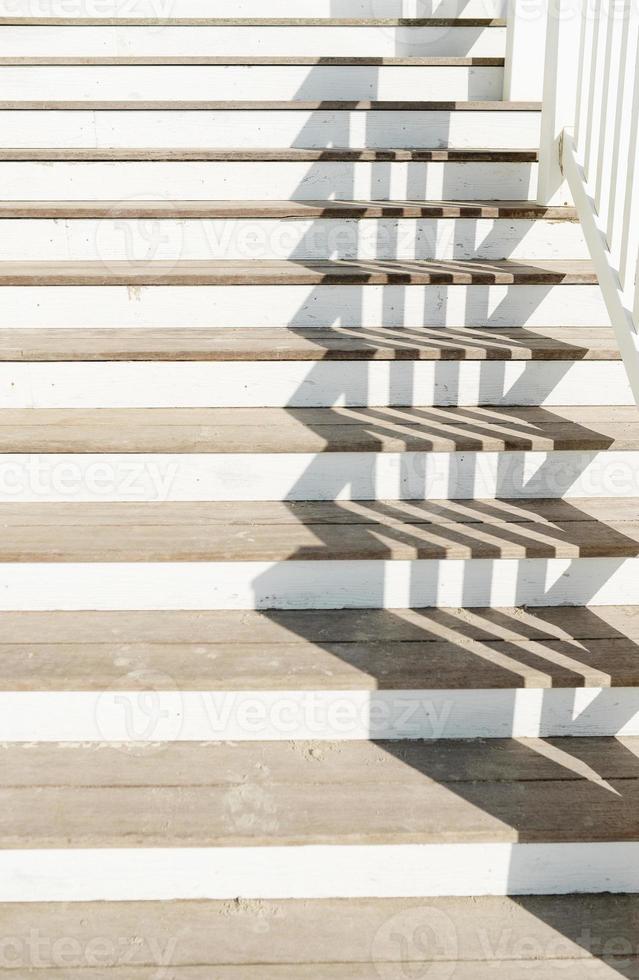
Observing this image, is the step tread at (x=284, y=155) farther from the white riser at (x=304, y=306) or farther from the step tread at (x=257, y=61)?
the white riser at (x=304, y=306)

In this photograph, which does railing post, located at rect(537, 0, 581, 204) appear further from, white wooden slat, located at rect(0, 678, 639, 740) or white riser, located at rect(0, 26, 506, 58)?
white wooden slat, located at rect(0, 678, 639, 740)

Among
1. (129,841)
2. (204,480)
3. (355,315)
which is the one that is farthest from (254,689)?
(355,315)

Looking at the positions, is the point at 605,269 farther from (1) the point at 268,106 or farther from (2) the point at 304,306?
(1) the point at 268,106

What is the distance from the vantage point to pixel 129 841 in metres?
1.44

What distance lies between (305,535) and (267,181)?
1313mm

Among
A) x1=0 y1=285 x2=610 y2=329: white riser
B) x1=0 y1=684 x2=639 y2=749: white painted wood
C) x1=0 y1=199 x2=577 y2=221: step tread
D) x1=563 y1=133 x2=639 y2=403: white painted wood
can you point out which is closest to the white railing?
x1=563 y1=133 x2=639 y2=403: white painted wood

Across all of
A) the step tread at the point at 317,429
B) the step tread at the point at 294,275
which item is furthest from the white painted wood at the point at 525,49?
the step tread at the point at 317,429

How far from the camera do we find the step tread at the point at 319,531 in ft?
5.93

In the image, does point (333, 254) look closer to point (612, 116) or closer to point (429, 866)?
point (612, 116)

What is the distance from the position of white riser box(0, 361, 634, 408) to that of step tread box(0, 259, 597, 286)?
27cm

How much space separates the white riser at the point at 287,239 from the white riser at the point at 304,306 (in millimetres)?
223

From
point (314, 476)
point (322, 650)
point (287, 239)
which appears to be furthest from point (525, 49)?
point (322, 650)

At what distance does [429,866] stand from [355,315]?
1.40 meters

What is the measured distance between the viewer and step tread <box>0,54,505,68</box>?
2854 millimetres
